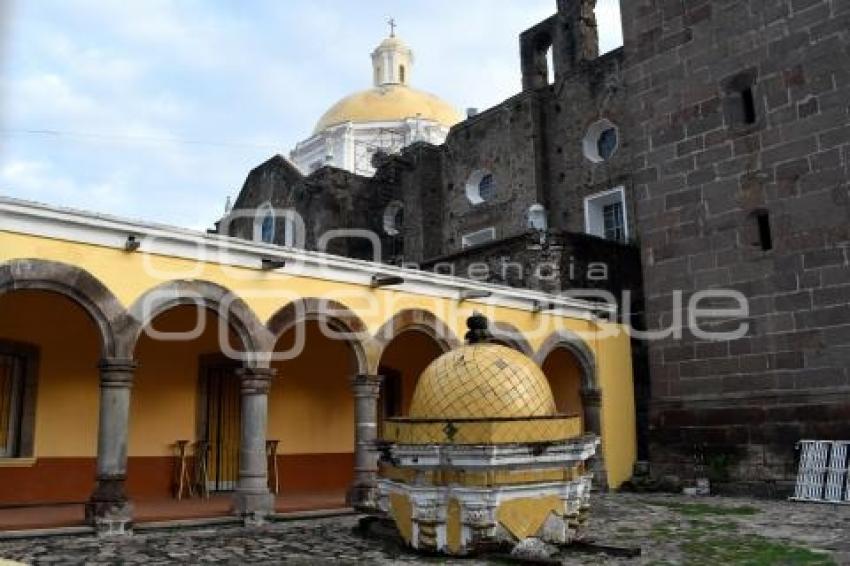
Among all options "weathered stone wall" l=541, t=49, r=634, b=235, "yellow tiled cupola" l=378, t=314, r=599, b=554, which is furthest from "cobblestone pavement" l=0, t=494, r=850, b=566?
"weathered stone wall" l=541, t=49, r=634, b=235

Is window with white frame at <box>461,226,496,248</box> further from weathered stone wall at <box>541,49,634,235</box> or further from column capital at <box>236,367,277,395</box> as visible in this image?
column capital at <box>236,367,277,395</box>

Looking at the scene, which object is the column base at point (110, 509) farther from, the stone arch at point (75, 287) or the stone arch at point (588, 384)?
the stone arch at point (588, 384)

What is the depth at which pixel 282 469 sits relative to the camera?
43.0ft

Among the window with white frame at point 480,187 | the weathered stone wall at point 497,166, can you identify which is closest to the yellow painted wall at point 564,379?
the weathered stone wall at point 497,166

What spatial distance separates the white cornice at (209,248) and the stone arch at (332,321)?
39 centimetres

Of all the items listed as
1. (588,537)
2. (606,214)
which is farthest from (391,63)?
(588,537)

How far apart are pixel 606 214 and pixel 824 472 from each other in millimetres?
8709

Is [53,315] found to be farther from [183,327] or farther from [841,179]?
[841,179]

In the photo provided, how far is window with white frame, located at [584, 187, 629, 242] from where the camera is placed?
18719 mm

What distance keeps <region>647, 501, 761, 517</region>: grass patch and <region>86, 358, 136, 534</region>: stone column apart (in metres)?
6.72

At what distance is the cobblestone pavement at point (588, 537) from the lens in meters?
7.11

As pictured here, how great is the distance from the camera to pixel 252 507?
975 cm

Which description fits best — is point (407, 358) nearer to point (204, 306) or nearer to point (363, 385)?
point (363, 385)

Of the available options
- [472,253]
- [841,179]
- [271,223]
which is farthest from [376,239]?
[841,179]
